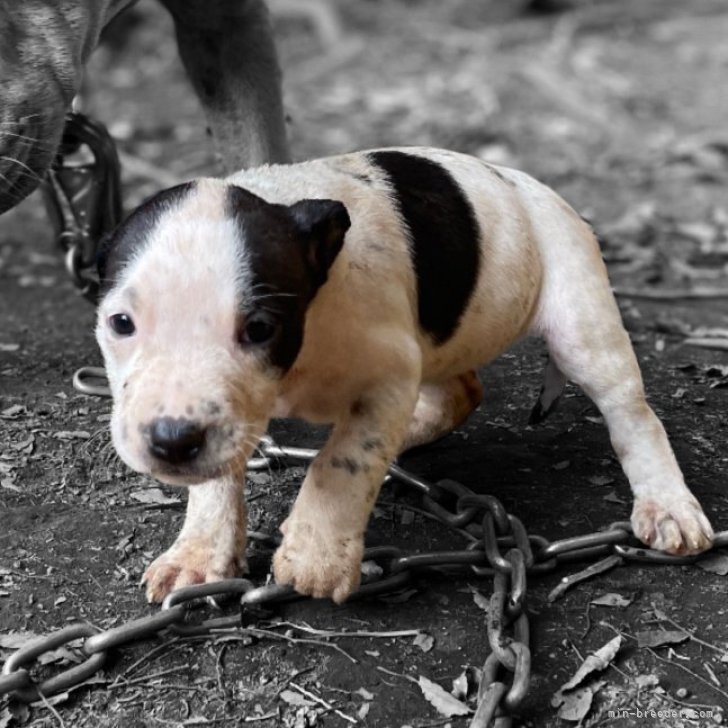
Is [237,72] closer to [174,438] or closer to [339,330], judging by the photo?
[339,330]

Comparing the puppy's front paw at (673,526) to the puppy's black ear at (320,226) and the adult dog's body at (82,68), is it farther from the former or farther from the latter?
the adult dog's body at (82,68)

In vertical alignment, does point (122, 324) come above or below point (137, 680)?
above

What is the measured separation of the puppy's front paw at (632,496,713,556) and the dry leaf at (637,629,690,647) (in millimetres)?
229

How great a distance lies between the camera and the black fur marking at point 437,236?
254 cm

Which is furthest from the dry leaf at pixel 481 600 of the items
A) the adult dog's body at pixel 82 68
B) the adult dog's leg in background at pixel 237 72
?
the adult dog's leg in background at pixel 237 72

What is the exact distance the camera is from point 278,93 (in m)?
3.94

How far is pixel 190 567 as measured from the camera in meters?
2.48

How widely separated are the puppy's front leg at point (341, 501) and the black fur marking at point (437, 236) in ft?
0.85

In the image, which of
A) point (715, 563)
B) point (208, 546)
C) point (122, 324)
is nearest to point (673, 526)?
point (715, 563)

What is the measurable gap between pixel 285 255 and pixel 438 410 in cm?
97

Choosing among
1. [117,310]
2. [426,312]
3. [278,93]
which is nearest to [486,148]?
[278,93]

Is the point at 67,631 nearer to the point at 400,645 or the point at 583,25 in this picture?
the point at 400,645

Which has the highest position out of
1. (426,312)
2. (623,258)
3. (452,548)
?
(426,312)

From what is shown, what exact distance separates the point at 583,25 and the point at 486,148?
3.70 metres
